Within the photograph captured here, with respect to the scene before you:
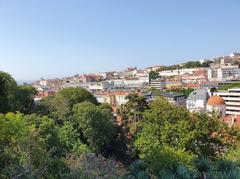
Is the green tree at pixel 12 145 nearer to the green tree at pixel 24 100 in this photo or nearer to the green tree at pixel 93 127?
the green tree at pixel 93 127

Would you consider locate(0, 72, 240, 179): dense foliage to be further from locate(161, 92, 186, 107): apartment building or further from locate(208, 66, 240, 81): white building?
locate(208, 66, 240, 81): white building

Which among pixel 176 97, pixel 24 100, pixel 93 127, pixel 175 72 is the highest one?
pixel 24 100

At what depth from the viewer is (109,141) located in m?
25.5

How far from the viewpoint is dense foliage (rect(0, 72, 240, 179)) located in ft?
28.6

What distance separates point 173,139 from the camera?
1539cm

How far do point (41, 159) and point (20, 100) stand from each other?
2069 centimetres

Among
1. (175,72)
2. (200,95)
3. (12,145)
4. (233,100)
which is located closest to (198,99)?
(200,95)

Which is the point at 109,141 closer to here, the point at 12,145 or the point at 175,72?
the point at 12,145

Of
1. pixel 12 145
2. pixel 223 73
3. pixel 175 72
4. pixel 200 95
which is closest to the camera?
pixel 12 145

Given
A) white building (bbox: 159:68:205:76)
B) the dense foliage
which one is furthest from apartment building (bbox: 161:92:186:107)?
white building (bbox: 159:68:205:76)

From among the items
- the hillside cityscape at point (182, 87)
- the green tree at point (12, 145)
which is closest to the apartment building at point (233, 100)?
the hillside cityscape at point (182, 87)

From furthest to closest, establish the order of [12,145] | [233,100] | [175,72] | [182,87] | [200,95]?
[175,72], [182,87], [233,100], [200,95], [12,145]

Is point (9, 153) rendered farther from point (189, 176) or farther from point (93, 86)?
point (93, 86)

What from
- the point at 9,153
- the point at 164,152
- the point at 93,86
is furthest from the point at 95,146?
the point at 93,86
